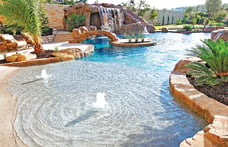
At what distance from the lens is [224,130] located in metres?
2.01

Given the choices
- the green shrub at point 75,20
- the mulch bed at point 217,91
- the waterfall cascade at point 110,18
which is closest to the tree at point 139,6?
the waterfall cascade at point 110,18

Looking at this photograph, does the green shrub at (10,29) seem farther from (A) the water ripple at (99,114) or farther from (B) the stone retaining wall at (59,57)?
(A) the water ripple at (99,114)

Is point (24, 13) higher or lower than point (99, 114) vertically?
higher

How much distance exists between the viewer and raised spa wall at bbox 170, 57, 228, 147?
1841 mm

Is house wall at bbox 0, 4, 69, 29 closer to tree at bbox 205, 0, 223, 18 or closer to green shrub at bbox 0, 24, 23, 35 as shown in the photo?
green shrub at bbox 0, 24, 23, 35

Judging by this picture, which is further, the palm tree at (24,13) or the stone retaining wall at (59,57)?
the palm tree at (24,13)

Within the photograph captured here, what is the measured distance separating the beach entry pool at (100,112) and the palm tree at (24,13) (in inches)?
133

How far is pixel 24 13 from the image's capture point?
27.4 ft

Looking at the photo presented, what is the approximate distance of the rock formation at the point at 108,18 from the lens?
2055cm

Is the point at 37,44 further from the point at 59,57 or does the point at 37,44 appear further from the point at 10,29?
the point at 10,29

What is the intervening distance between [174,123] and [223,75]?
1928 mm

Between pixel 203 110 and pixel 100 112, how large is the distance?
188 cm

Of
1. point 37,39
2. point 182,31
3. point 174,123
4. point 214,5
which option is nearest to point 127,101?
point 174,123

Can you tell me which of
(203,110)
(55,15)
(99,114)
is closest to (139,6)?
(55,15)
